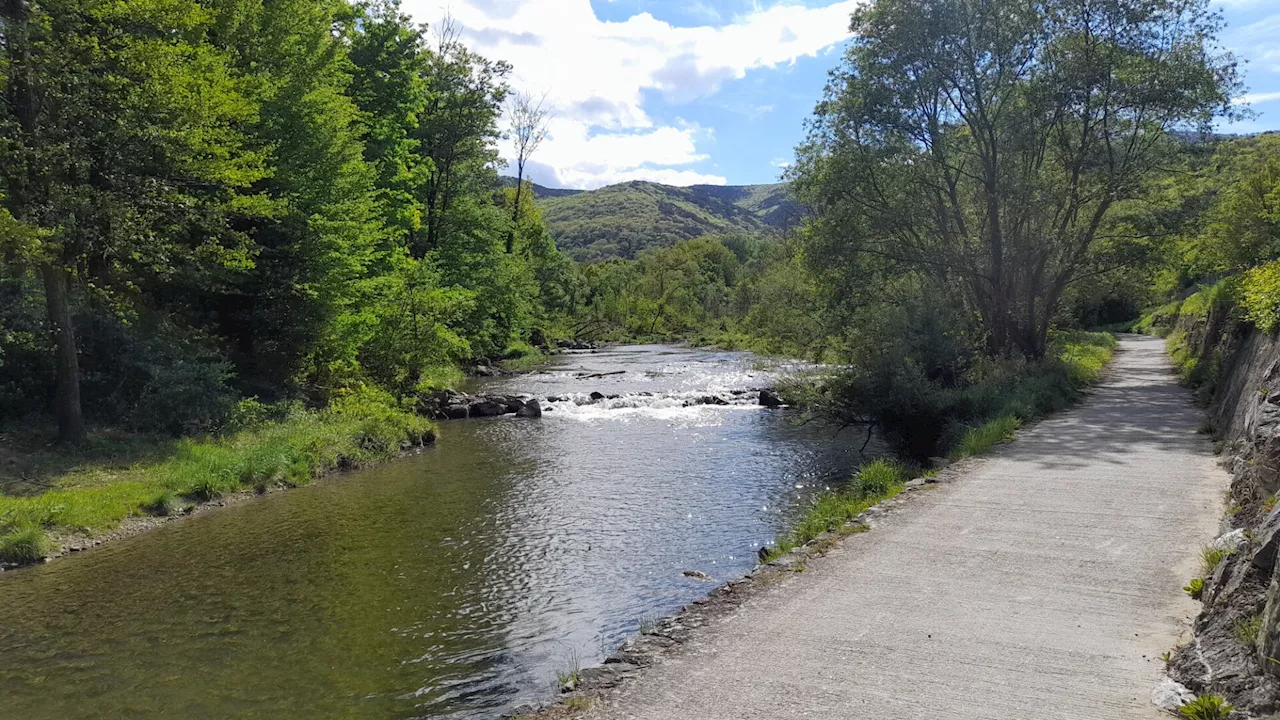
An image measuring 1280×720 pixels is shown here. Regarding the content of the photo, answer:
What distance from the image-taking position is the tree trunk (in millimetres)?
14008

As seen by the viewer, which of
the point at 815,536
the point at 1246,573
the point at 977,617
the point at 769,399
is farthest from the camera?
the point at 769,399

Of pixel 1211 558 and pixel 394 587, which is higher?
pixel 1211 558

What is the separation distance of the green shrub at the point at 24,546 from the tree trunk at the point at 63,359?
385 cm

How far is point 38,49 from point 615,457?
14273 millimetres

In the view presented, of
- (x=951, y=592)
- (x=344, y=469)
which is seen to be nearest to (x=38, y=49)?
(x=344, y=469)

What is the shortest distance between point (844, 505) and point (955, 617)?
497 cm

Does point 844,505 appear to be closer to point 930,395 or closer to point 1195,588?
point 1195,588

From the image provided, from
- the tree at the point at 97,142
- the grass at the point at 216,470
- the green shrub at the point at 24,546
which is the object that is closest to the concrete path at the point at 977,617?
the green shrub at the point at 24,546

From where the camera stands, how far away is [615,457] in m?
18.8

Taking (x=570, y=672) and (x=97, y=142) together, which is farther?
(x=97, y=142)

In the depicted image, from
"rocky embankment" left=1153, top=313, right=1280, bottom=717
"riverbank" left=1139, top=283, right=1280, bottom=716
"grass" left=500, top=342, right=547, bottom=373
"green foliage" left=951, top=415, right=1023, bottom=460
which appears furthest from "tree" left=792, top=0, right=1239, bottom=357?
"grass" left=500, top=342, right=547, bottom=373

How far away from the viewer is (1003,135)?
2369cm

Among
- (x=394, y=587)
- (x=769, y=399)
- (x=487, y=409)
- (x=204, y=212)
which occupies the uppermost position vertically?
(x=204, y=212)

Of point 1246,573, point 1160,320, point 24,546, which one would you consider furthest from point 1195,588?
point 1160,320
